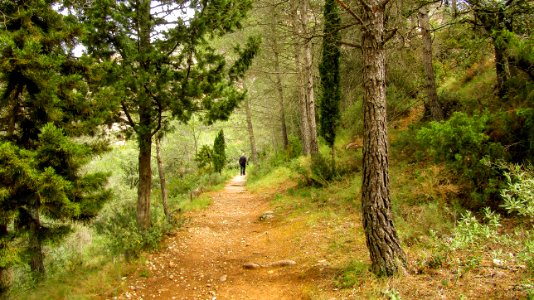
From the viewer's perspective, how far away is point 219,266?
582 centimetres

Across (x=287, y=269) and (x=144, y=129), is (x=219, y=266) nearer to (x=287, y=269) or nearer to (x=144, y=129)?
(x=287, y=269)

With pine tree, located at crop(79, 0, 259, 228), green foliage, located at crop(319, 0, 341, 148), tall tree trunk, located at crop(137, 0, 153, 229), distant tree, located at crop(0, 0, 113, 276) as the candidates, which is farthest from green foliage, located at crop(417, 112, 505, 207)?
distant tree, located at crop(0, 0, 113, 276)

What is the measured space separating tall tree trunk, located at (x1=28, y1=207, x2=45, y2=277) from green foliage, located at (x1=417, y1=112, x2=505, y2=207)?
22.7ft

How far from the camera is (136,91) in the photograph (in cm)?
587

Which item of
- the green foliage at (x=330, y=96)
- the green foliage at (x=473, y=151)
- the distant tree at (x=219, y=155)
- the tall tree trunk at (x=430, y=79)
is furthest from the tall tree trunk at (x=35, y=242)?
the distant tree at (x=219, y=155)

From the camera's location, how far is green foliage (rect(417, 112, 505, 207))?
17.0 ft

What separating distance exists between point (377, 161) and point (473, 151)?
2699 millimetres

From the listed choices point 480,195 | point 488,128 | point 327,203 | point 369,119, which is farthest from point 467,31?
point 369,119

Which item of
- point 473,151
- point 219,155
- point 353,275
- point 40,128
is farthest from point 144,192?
point 219,155

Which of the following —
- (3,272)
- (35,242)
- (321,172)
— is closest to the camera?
(3,272)

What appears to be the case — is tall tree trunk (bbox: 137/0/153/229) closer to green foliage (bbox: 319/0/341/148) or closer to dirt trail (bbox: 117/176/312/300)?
dirt trail (bbox: 117/176/312/300)

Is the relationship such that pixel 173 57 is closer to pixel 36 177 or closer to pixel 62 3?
pixel 62 3

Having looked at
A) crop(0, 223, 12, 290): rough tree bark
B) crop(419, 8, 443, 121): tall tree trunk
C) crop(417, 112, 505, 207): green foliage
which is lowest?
crop(0, 223, 12, 290): rough tree bark

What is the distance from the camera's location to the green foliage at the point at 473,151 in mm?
5180
